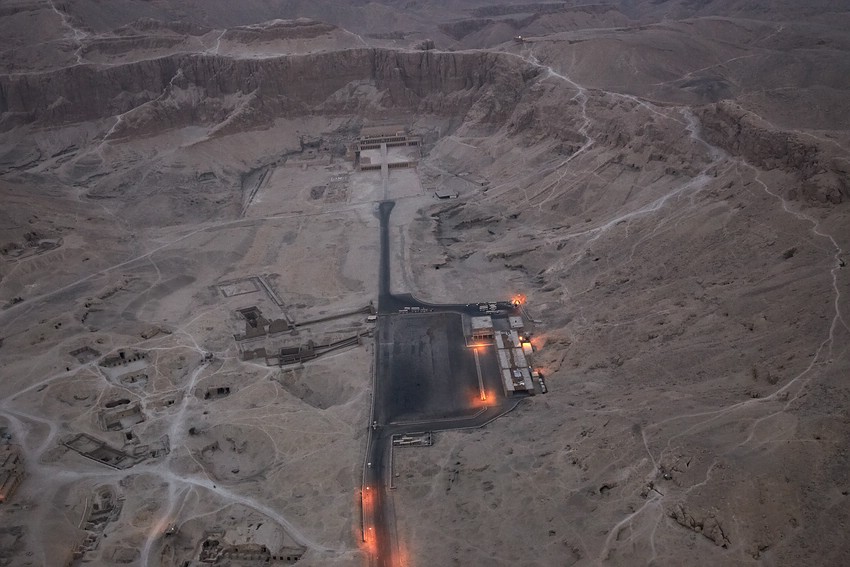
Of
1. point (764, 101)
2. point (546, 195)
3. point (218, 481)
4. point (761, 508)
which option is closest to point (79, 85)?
point (546, 195)

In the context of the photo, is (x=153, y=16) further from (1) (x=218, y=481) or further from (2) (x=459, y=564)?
(2) (x=459, y=564)

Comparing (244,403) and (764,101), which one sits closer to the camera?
(244,403)

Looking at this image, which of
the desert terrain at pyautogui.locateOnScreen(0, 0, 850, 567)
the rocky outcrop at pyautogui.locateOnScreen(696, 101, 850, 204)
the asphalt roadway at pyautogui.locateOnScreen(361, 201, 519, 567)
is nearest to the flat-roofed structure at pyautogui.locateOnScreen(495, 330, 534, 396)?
the asphalt roadway at pyautogui.locateOnScreen(361, 201, 519, 567)

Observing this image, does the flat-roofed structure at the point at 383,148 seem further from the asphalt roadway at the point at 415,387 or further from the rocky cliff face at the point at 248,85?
the asphalt roadway at the point at 415,387

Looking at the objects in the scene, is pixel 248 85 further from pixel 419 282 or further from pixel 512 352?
pixel 512 352

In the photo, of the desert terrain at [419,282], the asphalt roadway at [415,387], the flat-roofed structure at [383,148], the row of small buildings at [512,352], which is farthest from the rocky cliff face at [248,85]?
the row of small buildings at [512,352]
